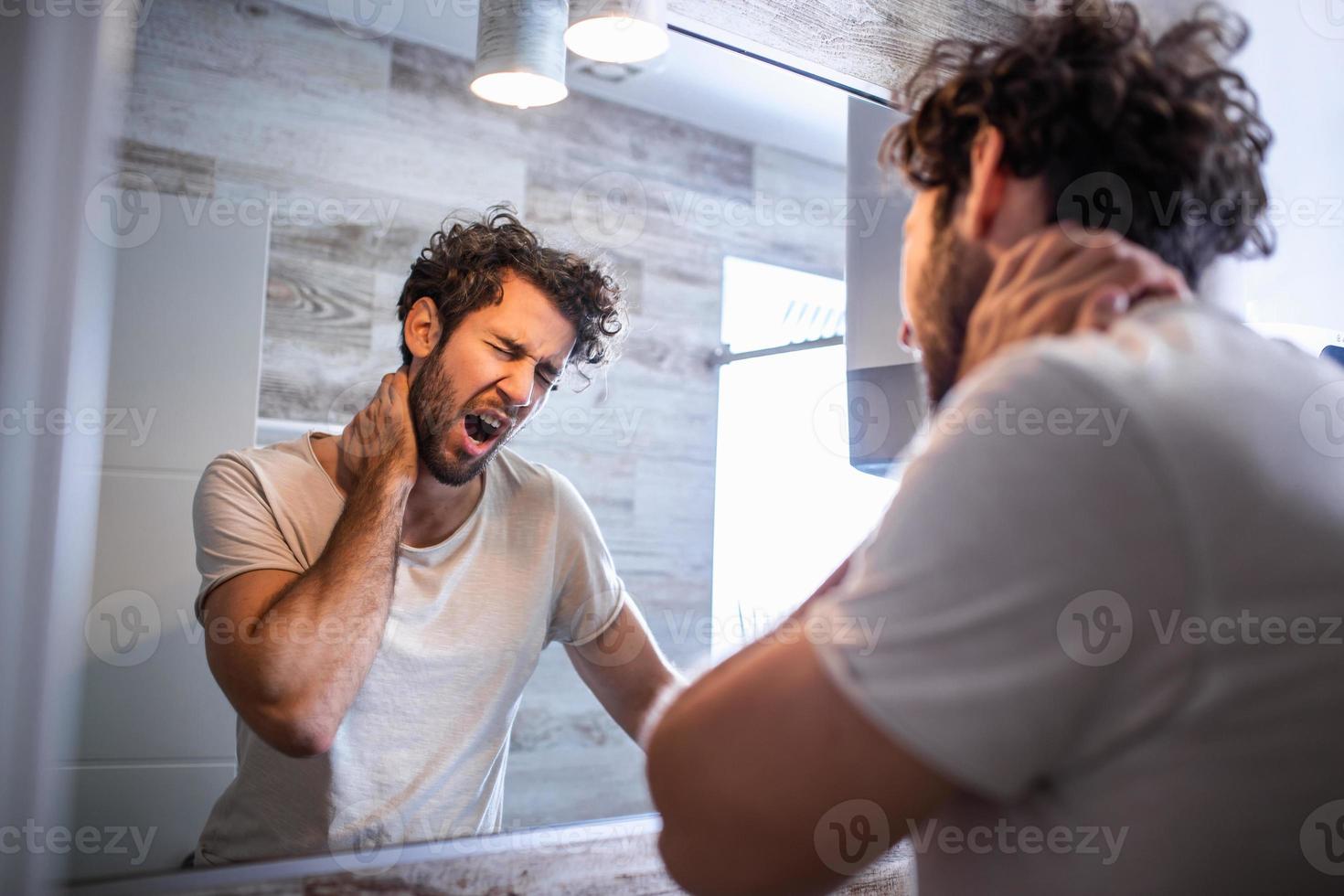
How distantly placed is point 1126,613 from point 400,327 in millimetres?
718

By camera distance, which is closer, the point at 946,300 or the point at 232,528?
the point at 946,300

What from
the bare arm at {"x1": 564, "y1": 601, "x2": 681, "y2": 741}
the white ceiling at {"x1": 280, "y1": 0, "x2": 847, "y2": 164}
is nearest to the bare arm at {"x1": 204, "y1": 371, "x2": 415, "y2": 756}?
the bare arm at {"x1": 564, "y1": 601, "x2": 681, "y2": 741}

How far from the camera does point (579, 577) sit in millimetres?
1153

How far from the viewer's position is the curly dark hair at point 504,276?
3.35ft

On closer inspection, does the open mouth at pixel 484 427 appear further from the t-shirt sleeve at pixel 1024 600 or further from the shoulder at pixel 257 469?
the t-shirt sleeve at pixel 1024 600

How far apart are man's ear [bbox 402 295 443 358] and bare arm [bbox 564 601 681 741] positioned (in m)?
0.36

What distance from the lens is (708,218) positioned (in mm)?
1237

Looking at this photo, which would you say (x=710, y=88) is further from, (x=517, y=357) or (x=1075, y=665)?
(x=1075, y=665)

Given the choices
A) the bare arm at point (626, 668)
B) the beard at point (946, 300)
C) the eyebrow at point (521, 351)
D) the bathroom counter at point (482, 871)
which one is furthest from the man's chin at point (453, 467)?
the beard at point (946, 300)

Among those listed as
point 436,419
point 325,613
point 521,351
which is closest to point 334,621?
point 325,613

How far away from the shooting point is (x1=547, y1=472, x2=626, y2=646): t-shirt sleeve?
44.8 inches

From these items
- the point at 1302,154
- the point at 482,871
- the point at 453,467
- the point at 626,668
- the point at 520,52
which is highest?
the point at 1302,154

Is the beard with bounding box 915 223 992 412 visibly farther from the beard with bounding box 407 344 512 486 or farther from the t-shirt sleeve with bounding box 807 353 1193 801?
the beard with bounding box 407 344 512 486

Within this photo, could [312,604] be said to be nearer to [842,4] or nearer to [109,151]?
[109,151]
